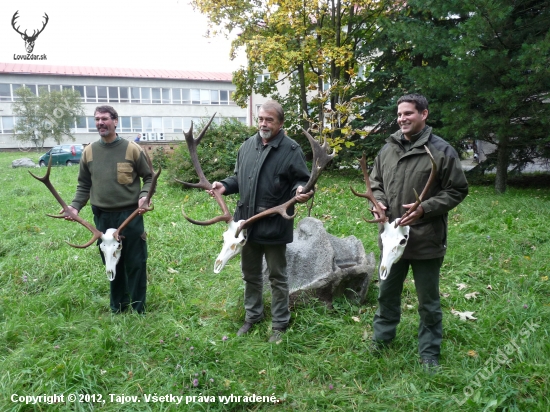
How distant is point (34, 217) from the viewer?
855cm

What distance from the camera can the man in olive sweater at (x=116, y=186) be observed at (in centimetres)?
403

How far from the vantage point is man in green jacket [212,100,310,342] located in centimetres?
362

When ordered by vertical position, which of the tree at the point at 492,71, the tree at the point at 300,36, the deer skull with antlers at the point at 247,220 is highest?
the tree at the point at 300,36

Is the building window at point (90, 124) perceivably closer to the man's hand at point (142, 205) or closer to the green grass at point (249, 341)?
the green grass at point (249, 341)

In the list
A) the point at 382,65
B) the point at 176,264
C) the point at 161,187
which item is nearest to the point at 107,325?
the point at 176,264

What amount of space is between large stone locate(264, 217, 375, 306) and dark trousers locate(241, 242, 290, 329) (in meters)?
A: 0.44

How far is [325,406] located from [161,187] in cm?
1018

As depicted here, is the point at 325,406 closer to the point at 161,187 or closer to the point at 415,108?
the point at 415,108

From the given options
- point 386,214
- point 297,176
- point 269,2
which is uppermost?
point 269,2

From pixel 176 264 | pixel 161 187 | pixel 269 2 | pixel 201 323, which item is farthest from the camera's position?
pixel 269 2

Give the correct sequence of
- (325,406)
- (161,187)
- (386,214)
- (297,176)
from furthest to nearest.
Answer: (161,187)
(297,176)
(386,214)
(325,406)

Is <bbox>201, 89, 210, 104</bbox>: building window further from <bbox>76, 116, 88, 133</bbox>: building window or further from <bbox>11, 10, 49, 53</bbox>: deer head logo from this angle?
<bbox>11, 10, 49, 53</bbox>: deer head logo

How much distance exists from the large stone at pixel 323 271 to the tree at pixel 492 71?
5.75 m

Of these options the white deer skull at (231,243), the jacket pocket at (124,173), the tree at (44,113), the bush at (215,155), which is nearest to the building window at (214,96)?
the tree at (44,113)
